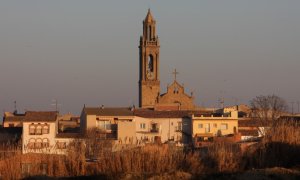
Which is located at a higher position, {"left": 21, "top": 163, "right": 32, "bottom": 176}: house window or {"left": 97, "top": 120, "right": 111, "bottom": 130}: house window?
{"left": 97, "top": 120, "right": 111, "bottom": 130}: house window

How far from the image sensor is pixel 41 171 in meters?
36.0

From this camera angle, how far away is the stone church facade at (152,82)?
113 meters

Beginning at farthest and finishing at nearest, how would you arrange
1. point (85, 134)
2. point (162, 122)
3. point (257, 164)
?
1. point (162, 122)
2. point (85, 134)
3. point (257, 164)

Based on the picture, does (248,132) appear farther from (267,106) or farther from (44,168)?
(44,168)

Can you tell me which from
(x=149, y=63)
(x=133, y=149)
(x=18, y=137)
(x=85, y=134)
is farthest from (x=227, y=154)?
(x=149, y=63)

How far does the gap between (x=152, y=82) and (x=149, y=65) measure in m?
3.68

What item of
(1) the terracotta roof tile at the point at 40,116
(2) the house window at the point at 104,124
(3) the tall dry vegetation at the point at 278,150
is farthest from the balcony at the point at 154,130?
(3) the tall dry vegetation at the point at 278,150

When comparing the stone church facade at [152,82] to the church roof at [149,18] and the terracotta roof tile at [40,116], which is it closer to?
→ the church roof at [149,18]

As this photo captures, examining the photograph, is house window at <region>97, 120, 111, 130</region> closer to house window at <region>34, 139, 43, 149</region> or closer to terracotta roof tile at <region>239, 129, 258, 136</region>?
house window at <region>34, 139, 43, 149</region>

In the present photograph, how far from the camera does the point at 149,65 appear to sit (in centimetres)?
12419

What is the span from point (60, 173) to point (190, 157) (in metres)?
5.39

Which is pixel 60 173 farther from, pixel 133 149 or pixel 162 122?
pixel 162 122

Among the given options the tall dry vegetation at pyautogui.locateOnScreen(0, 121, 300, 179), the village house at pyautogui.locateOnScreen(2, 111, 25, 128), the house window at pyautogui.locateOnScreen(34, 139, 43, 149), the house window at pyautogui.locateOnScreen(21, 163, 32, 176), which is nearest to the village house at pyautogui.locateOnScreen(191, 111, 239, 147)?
Result: the house window at pyautogui.locateOnScreen(34, 139, 43, 149)

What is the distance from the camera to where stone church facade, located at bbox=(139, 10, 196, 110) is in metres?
113
